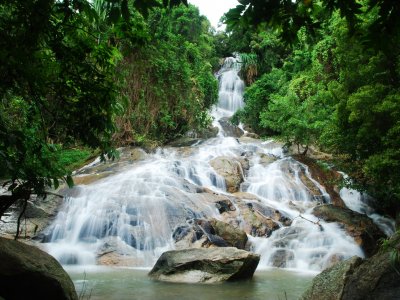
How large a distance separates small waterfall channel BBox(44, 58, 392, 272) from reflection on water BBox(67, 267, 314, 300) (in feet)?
4.78

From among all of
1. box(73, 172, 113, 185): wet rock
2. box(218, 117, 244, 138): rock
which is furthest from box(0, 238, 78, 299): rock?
box(218, 117, 244, 138): rock

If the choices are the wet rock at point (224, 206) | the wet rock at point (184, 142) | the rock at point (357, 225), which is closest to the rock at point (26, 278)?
the wet rock at point (224, 206)

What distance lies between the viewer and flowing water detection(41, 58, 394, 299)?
10102mm

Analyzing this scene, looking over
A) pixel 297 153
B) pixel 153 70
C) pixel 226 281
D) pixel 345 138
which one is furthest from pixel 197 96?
pixel 226 281

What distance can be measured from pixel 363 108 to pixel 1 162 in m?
8.44

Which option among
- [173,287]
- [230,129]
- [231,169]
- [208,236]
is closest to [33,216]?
[208,236]

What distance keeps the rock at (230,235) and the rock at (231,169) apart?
4.72 meters

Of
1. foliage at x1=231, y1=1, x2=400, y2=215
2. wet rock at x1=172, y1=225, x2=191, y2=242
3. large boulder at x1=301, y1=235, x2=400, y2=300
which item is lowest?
wet rock at x1=172, y1=225, x2=191, y2=242

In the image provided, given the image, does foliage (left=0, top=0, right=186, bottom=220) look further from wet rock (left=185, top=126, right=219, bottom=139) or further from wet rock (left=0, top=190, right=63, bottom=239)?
wet rock (left=185, top=126, right=219, bottom=139)

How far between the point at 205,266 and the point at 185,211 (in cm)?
438

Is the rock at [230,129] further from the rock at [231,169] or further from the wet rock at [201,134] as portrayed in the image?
the rock at [231,169]

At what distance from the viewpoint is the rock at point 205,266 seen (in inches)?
289

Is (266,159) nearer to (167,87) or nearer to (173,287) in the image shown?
(167,87)

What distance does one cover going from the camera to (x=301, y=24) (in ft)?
8.36
